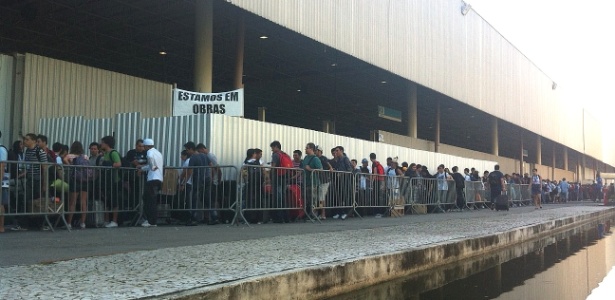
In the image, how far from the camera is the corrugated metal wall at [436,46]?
18766mm

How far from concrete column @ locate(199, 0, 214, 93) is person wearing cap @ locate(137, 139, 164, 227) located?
627 centimetres

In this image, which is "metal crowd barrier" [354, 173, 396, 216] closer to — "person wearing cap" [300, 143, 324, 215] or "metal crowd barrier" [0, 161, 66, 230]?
"person wearing cap" [300, 143, 324, 215]

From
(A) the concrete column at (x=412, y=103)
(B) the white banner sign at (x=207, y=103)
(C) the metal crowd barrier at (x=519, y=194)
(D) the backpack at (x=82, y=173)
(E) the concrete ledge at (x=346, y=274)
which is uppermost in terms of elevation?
(A) the concrete column at (x=412, y=103)

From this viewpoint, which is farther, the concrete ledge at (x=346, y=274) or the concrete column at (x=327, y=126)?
the concrete column at (x=327, y=126)

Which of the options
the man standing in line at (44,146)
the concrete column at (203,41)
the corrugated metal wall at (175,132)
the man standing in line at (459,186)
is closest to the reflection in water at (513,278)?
the man standing in line at (44,146)

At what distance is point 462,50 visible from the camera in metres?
31.3

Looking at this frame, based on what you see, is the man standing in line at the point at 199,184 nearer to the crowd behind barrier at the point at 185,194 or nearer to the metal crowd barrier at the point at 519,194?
the crowd behind barrier at the point at 185,194

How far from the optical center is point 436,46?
27938mm

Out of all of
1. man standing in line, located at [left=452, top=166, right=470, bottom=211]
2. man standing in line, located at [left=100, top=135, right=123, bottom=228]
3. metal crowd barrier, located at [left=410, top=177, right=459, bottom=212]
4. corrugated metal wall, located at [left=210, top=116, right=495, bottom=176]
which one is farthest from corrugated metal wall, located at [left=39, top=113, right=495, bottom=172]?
man standing in line, located at [left=452, top=166, right=470, bottom=211]

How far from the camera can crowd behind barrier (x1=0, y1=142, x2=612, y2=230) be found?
32.9 ft

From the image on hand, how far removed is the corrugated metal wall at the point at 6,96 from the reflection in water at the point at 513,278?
12.5 meters

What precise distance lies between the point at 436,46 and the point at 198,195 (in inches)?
744

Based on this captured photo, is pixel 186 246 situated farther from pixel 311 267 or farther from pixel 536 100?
pixel 536 100

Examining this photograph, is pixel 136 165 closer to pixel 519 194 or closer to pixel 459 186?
pixel 459 186
